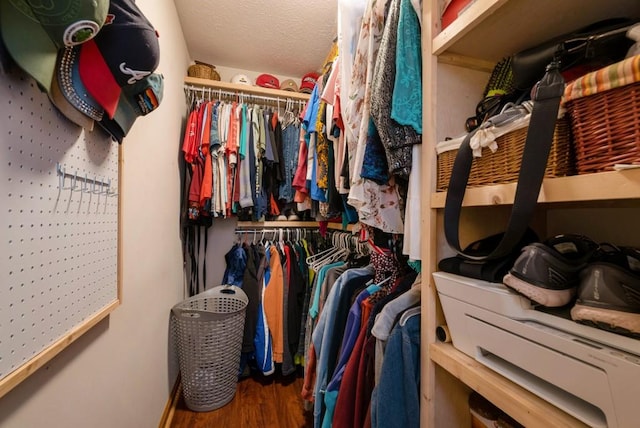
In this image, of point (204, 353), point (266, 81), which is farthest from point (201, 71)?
point (204, 353)

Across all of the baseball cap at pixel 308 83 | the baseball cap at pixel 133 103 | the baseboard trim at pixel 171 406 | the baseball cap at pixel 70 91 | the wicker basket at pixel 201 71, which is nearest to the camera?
the baseball cap at pixel 70 91

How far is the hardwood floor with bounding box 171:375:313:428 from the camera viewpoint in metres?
1.43

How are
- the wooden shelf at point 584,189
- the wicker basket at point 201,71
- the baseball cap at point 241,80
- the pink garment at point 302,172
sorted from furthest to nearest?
1. the baseball cap at point 241,80
2. the wicker basket at point 201,71
3. the pink garment at point 302,172
4. the wooden shelf at point 584,189

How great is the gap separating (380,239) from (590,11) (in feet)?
2.61

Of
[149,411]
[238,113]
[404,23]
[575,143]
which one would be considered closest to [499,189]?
[575,143]

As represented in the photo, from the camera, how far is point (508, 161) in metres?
0.49

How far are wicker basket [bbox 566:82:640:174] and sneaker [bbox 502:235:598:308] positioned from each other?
0.48ft

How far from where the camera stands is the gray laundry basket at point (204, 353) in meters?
1.49

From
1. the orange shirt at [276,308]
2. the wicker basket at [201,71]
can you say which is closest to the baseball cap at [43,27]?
the orange shirt at [276,308]

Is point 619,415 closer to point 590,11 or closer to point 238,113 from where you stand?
point 590,11

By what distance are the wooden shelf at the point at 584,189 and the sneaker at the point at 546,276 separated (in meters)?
0.09

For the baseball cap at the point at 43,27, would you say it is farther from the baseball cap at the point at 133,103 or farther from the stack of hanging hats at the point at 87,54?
the baseball cap at the point at 133,103

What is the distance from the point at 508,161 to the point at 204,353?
1.68 m

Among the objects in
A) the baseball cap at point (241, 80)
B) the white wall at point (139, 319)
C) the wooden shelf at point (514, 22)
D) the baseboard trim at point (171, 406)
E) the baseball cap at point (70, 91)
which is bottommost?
the baseboard trim at point (171, 406)
